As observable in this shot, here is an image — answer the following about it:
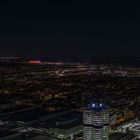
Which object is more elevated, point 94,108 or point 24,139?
point 94,108

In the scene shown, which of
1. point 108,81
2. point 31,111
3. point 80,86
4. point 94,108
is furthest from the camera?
point 108,81

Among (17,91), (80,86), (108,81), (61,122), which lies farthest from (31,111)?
(108,81)

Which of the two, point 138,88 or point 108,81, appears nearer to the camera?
point 138,88

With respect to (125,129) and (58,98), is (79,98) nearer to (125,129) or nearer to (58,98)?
(58,98)

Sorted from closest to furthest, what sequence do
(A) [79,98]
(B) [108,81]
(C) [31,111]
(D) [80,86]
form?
1. (C) [31,111]
2. (A) [79,98]
3. (D) [80,86]
4. (B) [108,81]

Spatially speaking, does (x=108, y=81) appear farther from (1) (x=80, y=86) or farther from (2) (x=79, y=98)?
(2) (x=79, y=98)

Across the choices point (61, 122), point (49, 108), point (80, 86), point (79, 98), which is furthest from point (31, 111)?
point (80, 86)
